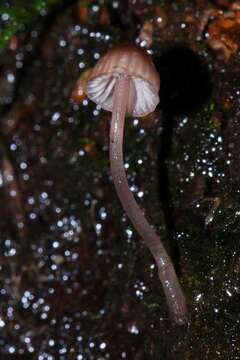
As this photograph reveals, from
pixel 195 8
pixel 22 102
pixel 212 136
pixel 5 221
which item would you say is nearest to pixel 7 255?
pixel 5 221

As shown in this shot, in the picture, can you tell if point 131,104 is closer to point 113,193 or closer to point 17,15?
point 113,193

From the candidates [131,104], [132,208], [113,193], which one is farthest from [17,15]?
[132,208]

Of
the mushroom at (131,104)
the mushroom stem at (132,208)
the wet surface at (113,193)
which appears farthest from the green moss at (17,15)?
the mushroom stem at (132,208)

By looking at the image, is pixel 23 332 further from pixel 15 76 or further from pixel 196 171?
pixel 15 76

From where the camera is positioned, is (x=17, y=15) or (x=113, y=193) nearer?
(x=113, y=193)

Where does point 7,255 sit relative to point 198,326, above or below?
above

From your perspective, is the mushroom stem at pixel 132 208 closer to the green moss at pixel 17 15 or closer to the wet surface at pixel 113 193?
the wet surface at pixel 113 193
